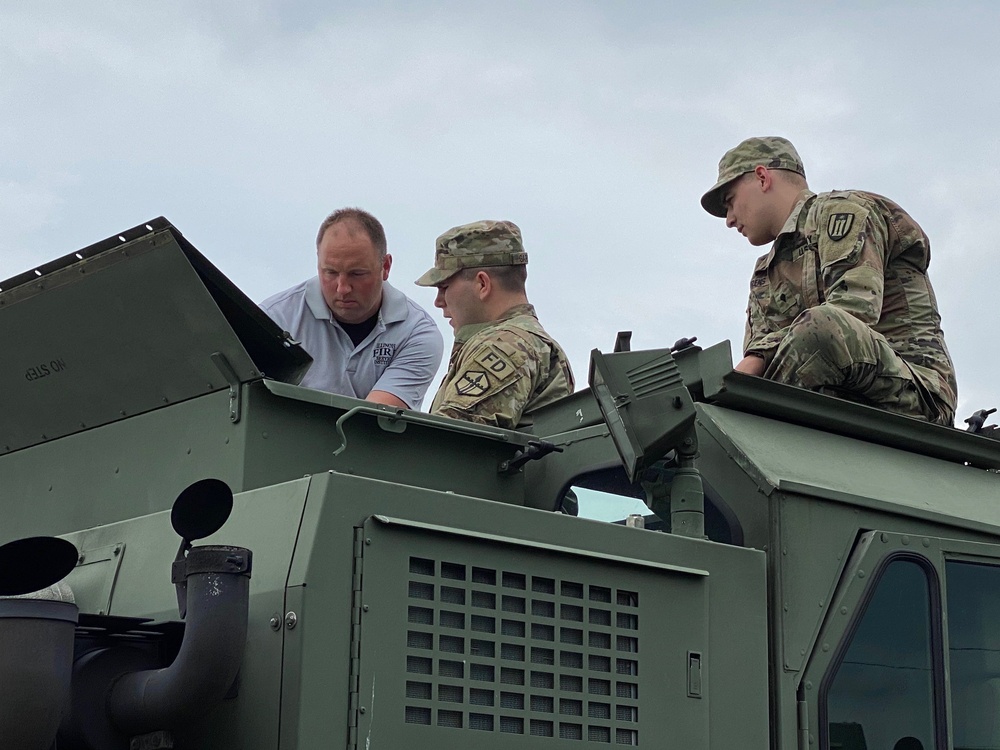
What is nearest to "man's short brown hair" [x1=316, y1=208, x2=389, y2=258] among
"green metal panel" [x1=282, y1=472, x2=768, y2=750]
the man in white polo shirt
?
the man in white polo shirt

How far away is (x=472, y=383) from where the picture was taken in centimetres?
473

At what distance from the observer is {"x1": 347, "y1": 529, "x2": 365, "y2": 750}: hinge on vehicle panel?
2.88 meters

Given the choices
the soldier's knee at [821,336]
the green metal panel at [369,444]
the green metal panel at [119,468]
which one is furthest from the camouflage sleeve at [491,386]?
the green metal panel at [119,468]

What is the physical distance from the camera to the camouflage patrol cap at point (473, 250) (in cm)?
537

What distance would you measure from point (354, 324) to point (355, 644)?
194 centimetres

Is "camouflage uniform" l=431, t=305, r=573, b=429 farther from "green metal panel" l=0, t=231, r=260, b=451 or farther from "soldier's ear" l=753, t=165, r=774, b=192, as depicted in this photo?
"green metal panel" l=0, t=231, r=260, b=451

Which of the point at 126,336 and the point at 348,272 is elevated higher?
the point at 348,272

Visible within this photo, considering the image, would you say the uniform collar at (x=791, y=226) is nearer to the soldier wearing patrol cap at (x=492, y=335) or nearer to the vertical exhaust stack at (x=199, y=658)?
the soldier wearing patrol cap at (x=492, y=335)

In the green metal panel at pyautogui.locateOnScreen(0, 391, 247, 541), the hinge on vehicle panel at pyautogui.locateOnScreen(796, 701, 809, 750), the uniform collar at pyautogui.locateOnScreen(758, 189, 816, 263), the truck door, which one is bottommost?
the hinge on vehicle panel at pyautogui.locateOnScreen(796, 701, 809, 750)

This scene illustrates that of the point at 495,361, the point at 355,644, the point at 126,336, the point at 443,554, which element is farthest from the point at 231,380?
the point at 495,361

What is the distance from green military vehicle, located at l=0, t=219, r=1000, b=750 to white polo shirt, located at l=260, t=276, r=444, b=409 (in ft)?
1.63

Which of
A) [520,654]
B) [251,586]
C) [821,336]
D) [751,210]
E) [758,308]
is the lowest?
[520,654]

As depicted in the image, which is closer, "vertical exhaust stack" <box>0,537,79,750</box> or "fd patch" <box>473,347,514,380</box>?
"vertical exhaust stack" <box>0,537,79,750</box>

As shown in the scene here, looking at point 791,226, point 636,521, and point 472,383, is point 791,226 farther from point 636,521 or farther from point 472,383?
point 636,521
